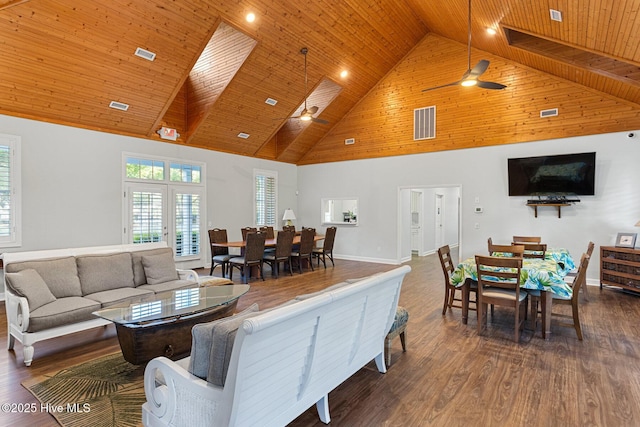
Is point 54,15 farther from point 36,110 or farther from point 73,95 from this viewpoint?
point 36,110

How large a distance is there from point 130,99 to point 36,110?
1.42m

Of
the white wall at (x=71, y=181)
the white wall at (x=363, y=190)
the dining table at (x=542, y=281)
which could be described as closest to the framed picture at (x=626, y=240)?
the white wall at (x=363, y=190)

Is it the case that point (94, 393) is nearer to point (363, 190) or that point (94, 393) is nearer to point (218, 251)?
point (218, 251)

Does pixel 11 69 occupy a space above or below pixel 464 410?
above

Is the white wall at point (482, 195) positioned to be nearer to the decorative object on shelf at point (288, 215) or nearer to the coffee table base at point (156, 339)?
the decorative object on shelf at point (288, 215)

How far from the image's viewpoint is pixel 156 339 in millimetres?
3061

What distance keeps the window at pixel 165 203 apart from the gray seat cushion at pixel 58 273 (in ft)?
10.7

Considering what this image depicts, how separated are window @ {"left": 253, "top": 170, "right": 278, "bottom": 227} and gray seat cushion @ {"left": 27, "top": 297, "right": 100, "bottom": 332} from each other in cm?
614

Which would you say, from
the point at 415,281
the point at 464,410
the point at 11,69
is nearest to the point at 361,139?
the point at 415,281

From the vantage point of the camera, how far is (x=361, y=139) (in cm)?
948

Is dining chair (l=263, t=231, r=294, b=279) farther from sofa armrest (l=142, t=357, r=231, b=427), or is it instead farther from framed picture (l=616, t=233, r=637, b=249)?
framed picture (l=616, t=233, r=637, b=249)

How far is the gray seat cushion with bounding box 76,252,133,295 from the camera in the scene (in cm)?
393

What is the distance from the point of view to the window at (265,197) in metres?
9.66

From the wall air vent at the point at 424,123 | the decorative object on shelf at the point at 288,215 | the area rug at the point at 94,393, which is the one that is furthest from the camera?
the decorative object on shelf at the point at 288,215
